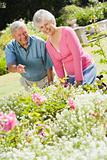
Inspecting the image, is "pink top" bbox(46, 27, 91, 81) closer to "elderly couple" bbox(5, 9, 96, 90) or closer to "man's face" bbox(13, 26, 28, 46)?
"elderly couple" bbox(5, 9, 96, 90)

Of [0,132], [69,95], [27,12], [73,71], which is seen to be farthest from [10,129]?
[27,12]

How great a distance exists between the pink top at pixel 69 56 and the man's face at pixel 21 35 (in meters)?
0.27

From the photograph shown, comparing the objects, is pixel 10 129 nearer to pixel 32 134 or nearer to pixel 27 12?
pixel 32 134

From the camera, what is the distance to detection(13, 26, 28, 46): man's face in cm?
547

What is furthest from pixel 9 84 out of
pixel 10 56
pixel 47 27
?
pixel 47 27

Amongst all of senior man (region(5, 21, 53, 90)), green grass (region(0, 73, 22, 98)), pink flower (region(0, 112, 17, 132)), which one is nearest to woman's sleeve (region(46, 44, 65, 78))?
senior man (region(5, 21, 53, 90))

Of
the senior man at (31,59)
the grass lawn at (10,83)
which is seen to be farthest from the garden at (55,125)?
the grass lawn at (10,83)

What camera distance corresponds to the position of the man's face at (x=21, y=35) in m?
5.47

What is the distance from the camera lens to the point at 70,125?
3.80m

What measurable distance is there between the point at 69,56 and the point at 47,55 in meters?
0.46

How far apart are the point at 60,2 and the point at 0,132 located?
36.4 m

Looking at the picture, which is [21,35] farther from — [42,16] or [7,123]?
[7,123]

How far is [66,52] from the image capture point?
5383 millimetres

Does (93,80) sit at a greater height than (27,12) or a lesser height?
greater
